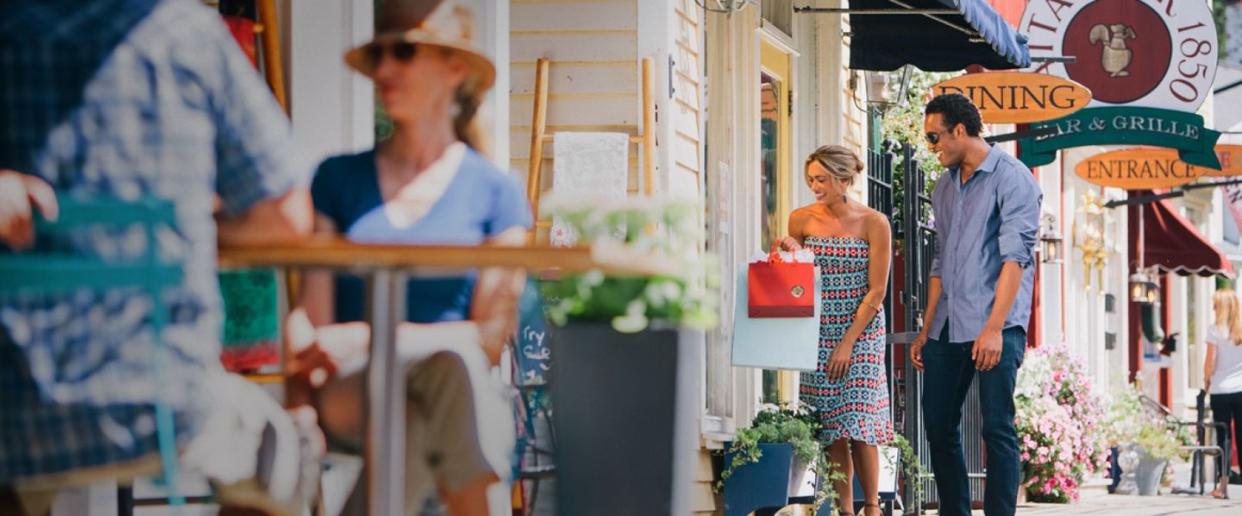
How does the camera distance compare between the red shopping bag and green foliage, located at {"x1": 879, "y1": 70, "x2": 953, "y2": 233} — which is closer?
the red shopping bag

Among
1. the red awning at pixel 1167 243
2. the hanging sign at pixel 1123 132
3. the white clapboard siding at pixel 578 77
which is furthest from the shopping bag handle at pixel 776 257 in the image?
the red awning at pixel 1167 243

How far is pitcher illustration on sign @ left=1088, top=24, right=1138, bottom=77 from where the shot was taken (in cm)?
1417

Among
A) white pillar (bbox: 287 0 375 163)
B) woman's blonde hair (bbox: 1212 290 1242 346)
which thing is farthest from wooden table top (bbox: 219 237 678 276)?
woman's blonde hair (bbox: 1212 290 1242 346)

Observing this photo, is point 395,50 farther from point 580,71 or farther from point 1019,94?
point 1019,94

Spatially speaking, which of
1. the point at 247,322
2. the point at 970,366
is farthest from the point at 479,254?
the point at 970,366

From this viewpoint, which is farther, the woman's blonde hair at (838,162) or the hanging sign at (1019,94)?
the hanging sign at (1019,94)

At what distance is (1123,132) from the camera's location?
14.1m

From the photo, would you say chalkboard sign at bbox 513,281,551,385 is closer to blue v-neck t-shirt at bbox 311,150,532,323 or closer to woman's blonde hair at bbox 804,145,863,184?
blue v-neck t-shirt at bbox 311,150,532,323

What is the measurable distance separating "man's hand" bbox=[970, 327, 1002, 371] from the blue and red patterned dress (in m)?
1.13

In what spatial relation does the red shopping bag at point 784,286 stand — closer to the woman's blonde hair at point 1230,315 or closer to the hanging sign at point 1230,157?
the woman's blonde hair at point 1230,315

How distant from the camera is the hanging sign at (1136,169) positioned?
18.8 metres

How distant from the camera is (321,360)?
3.46 m

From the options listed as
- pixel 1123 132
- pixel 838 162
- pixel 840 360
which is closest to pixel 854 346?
pixel 840 360

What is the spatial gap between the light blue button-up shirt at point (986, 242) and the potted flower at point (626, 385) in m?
4.31
